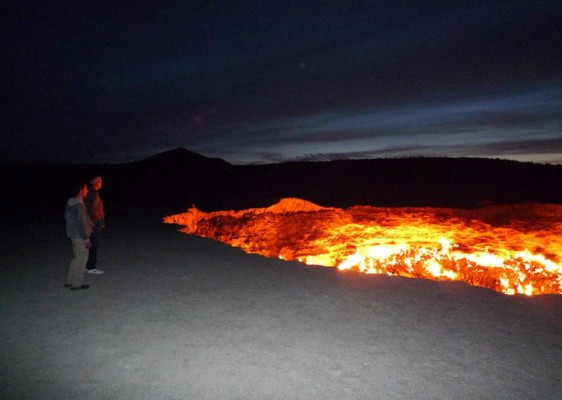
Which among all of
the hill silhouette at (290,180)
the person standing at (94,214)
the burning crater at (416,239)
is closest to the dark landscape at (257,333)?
the person standing at (94,214)

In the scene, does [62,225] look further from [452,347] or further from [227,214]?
[452,347]

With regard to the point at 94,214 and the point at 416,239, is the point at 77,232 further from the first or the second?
the point at 416,239

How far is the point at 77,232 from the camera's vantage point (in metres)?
6.38

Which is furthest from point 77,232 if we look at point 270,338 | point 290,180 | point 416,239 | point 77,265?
point 290,180

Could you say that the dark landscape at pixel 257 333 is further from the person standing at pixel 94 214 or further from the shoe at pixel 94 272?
the person standing at pixel 94 214

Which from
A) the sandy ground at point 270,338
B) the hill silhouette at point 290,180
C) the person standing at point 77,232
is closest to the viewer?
the sandy ground at point 270,338

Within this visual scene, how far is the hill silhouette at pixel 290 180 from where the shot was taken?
29.2 meters

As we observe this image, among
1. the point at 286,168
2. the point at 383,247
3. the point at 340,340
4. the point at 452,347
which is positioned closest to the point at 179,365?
the point at 340,340

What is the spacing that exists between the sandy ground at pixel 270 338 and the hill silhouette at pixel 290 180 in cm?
2004

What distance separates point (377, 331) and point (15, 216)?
18.5 m

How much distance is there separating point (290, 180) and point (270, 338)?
43.2m

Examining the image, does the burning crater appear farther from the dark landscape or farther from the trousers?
the trousers

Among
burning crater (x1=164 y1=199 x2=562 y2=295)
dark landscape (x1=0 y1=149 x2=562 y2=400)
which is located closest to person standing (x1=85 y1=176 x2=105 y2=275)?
dark landscape (x1=0 y1=149 x2=562 y2=400)

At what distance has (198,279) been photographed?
7.13 metres
